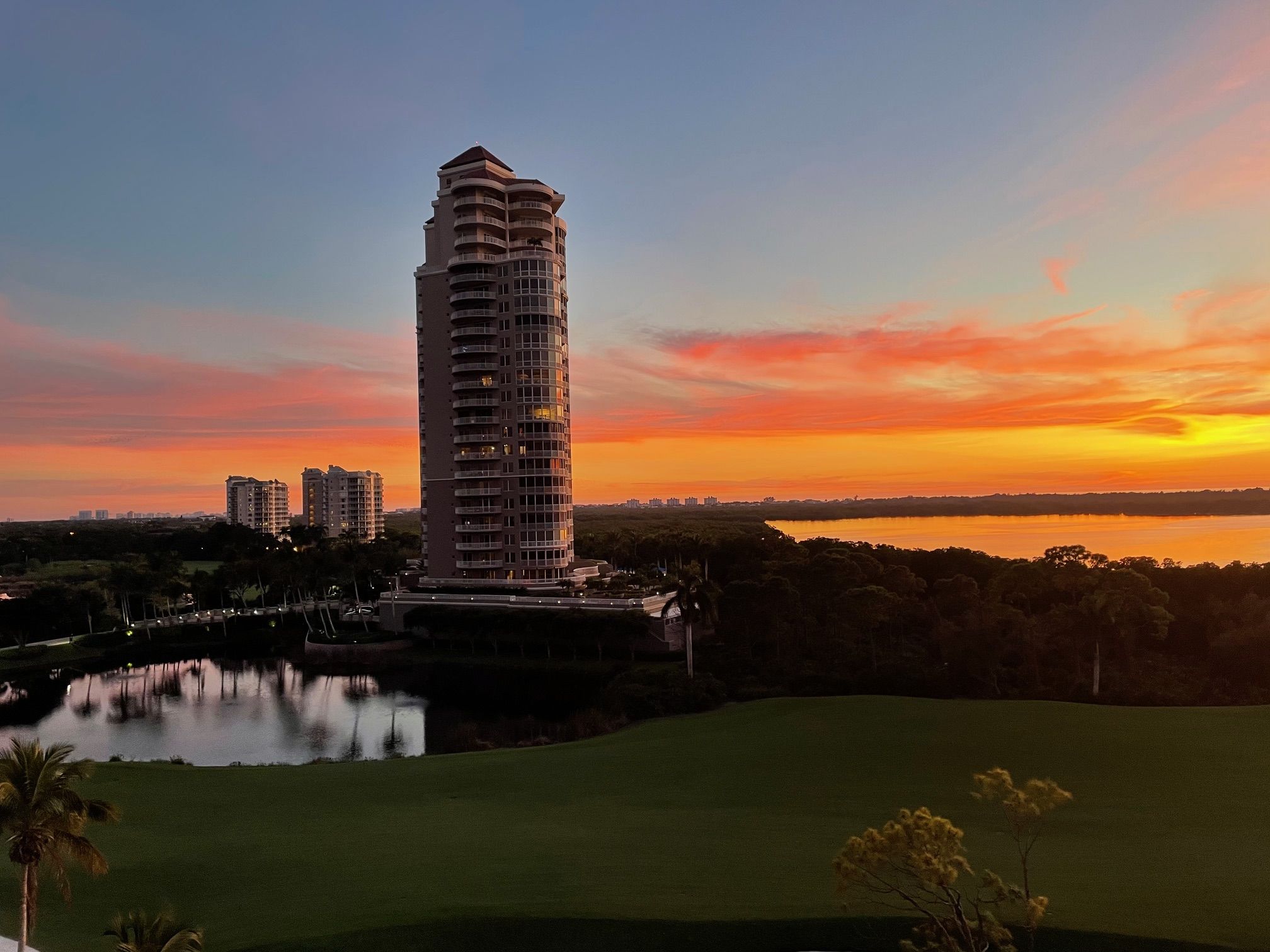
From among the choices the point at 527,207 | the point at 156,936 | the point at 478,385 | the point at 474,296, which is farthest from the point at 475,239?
the point at 156,936

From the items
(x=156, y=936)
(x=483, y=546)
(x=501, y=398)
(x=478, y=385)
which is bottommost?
(x=156, y=936)

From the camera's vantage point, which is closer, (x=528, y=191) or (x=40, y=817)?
(x=40, y=817)

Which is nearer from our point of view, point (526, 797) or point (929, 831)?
point (929, 831)

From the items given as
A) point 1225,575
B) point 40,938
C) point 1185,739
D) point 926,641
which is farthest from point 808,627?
point 40,938

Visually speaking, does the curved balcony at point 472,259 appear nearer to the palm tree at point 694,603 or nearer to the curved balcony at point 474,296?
the curved balcony at point 474,296

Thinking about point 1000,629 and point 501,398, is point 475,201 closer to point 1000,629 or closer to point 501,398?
point 501,398

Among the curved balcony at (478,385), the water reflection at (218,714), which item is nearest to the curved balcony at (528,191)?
the curved balcony at (478,385)

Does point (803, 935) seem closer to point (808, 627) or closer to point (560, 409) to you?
point (808, 627)

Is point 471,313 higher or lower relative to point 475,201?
lower

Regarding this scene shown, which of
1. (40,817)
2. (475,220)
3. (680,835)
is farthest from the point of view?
(475,220)
